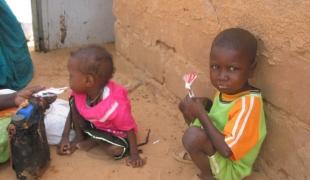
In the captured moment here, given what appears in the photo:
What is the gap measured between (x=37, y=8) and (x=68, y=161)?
6.55ft

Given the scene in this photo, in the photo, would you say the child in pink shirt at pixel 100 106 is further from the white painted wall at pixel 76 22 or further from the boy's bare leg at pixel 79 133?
the white painted wall at pixel 76 22

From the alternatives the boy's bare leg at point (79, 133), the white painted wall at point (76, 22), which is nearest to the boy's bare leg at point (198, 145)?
the boy's bare leg at point (79, 133)

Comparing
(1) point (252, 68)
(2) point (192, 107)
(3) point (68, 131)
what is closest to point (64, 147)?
(3) point (68, 131)

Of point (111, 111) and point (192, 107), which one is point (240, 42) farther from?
point (111, 111)

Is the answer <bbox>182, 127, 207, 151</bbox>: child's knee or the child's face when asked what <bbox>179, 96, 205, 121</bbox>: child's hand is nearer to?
<bbox>182, 127, 207, 151</bbox>: child's knee

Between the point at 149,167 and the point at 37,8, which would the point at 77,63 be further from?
the point at 37,8

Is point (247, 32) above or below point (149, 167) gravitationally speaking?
above

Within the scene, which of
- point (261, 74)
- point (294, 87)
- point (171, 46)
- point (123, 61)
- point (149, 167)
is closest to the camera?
point (294, 87)

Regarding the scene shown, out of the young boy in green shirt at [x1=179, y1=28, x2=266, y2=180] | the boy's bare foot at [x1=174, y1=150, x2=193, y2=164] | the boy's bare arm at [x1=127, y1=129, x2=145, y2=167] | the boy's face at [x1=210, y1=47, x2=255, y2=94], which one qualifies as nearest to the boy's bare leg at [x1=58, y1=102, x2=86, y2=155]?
the boy's bare arm at [x1=127, y1=129, x2=145, y2=167]

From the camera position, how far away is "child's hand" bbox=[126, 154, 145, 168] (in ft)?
9.23

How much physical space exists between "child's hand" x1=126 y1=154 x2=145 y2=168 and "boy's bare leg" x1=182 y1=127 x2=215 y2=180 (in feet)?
1.34

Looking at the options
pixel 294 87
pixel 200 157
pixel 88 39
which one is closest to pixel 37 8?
pixel 88 39

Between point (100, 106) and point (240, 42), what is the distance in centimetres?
91

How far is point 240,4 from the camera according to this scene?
253 centimetres
